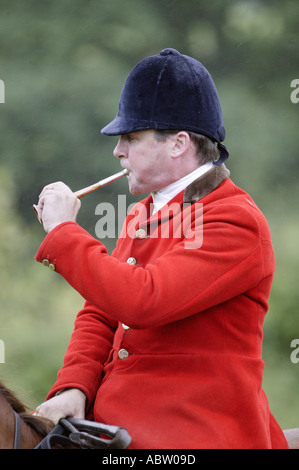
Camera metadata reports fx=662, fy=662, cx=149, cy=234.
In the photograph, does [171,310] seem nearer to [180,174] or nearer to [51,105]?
[180,174]

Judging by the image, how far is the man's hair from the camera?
2014mm

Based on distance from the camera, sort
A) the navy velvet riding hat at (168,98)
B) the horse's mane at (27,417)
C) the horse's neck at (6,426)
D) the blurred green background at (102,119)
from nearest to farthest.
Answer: the horse's neck at (6,426), the horse's mane at (27,417), the navy velvet riding hat at (168,98), the blurred green background at (102,119)

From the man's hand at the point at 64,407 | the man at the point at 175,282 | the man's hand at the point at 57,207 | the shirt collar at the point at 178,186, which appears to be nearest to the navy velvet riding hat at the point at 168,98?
the man at the point at 175,282

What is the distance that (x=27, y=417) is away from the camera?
189 cm

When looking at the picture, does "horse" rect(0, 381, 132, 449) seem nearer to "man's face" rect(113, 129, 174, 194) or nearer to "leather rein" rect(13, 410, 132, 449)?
"leather rein" rect(13, 410, 132, 449)

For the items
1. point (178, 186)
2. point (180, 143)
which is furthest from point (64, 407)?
point (180, 143)

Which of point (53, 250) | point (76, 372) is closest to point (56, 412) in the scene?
point (76, 372)

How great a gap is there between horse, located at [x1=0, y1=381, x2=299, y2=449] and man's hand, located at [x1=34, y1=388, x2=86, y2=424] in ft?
0.14

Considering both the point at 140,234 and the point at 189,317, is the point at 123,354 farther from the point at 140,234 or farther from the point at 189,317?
the point at 140,234

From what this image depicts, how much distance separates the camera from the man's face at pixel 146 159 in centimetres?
202

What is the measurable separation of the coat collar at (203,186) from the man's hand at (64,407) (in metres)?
0.69

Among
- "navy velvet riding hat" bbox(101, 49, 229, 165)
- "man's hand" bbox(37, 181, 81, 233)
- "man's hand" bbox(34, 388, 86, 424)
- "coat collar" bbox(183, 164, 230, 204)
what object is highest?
"navy velvet riding hat" bbox(101, 49, 229, 165)

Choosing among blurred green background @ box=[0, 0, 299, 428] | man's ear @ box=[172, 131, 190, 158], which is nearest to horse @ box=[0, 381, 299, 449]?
man's ear @ box=[172, 131, 190, 158]

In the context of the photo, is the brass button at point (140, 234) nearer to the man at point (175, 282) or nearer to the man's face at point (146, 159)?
the man at point (175, 282)
